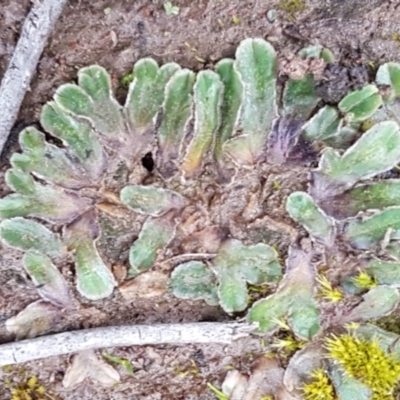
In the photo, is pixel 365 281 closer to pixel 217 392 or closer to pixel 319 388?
pixel 319 388

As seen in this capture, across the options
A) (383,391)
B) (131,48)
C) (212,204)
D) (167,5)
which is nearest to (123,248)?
(212,204)

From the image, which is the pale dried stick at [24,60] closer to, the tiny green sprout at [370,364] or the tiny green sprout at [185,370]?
the tiny green sprout at [185,370]

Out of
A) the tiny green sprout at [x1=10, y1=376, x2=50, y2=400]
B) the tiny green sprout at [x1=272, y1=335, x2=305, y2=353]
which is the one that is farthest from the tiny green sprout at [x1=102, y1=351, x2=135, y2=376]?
the tiny green sprout at [x1=272, y1=335, x2=305, y2=353]

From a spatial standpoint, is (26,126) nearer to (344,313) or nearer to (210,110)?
(210,110)

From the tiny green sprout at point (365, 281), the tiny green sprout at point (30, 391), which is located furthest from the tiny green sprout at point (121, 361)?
the tiny green sprout at point (365, 281)

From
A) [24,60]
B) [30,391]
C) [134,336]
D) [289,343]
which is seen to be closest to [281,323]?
[289,343]
